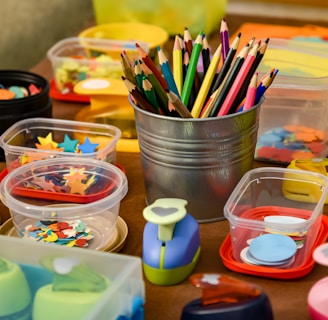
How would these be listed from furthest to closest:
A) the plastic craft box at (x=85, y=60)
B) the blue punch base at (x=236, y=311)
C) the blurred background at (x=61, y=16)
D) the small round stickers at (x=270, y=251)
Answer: the blurred background at (x=61, y=16)
the plastic craft box at (x=85, y=60)
the small round stickers at (x=270, y=251)
the blue punch base at (x=236, y=311)

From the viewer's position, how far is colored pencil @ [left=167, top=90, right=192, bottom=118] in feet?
2.11

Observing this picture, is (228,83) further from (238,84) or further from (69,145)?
(69,145)

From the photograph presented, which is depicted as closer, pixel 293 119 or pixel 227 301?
pixel 227 301

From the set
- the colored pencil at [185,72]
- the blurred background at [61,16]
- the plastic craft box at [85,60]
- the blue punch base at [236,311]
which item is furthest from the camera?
the blurred background at [61,16]

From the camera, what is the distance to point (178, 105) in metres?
0.66

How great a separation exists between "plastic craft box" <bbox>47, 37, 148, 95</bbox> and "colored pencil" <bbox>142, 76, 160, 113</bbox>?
29cm

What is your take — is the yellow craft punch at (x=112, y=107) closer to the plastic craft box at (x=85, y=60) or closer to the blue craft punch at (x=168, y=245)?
the plastic craft box at (x=85, y=60)

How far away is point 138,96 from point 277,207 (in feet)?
0.60

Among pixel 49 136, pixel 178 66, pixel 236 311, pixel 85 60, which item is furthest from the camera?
pixel 85 60

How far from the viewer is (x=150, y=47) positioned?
104cm

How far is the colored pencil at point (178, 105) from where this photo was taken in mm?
644

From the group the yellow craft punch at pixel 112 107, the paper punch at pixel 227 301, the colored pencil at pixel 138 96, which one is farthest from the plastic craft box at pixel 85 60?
the paper punch at pixel 227 301

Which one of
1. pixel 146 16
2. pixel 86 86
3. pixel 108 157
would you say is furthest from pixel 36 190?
pixel 146 16

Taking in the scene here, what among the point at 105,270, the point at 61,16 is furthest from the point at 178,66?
the point at 61,16
